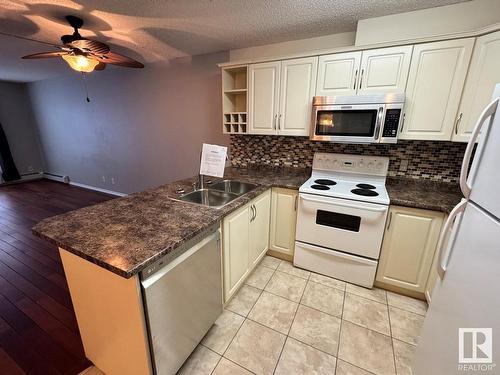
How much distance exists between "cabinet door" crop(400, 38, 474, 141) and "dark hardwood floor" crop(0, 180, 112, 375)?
2.97 m

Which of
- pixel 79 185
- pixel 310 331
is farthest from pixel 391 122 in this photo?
pixel 79 185

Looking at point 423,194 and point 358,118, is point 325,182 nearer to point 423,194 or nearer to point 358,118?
point 358,118

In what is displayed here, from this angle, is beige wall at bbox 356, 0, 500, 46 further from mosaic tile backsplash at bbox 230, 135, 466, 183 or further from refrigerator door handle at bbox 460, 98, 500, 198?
refrigerator door handle at bbox 460, 98, 500, 198

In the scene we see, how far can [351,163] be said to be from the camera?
228cm

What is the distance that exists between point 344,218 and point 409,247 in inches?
21.1

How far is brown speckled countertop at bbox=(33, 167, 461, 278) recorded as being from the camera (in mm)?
958

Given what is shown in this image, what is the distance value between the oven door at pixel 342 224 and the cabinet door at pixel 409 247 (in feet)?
0.28

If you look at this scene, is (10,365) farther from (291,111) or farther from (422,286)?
(422,286)

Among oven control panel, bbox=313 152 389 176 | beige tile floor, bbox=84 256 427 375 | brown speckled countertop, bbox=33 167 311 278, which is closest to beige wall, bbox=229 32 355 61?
oven control panel, bbox=313 152 389 176

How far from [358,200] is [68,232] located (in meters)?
1.96

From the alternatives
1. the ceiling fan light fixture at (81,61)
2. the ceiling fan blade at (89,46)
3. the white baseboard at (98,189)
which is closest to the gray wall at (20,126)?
the white baseboard at (98,189)

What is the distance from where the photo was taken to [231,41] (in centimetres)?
250

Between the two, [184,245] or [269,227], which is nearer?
[184,245]

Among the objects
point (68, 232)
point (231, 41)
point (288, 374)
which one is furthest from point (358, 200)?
point (231, 41)
